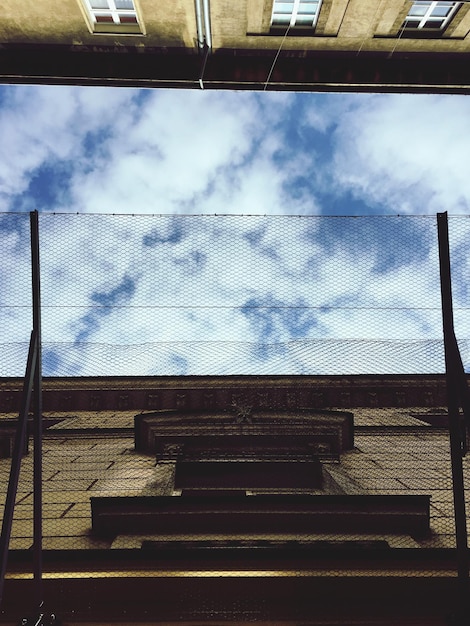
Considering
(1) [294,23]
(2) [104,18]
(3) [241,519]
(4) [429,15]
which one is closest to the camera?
(3) [241,519]

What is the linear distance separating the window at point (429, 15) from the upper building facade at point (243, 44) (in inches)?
0.8

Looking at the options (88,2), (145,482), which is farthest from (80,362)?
(88,2)

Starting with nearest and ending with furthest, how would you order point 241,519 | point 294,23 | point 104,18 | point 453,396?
1. point 453,396
2. point 241,519
3. point 104,18
4. point 294,23

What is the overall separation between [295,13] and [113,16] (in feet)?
12.4

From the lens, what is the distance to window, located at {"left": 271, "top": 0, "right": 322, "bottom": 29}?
841 centimetres

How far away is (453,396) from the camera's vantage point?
11.3ft

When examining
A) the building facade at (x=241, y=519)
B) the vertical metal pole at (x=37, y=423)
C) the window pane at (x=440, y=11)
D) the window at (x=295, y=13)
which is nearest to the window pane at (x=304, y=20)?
the window at (x=295, y=13)

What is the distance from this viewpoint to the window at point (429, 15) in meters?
8.40

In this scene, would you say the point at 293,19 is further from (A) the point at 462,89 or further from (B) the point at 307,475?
(B) the point at 307,475

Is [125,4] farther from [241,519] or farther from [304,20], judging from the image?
[241,519]

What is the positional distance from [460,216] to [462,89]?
7.38 metres

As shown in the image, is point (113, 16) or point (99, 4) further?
point (113, 16)

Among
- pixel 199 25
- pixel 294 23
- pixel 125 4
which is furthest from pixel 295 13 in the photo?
pixel 125 4

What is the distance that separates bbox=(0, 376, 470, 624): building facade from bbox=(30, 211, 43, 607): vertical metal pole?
0.58m
